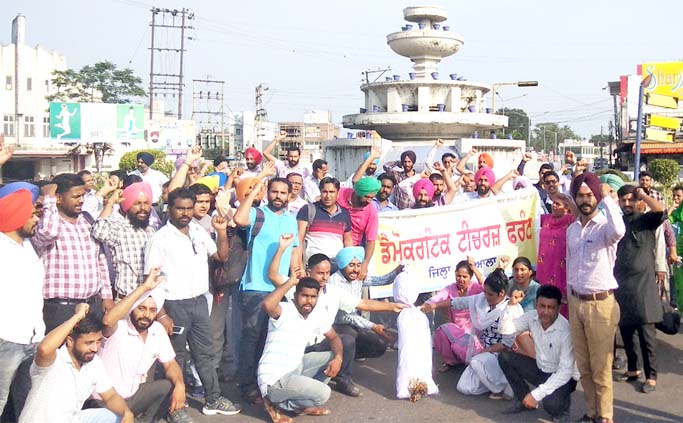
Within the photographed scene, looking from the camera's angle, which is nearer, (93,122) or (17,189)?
(17,189)

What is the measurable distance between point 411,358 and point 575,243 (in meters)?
1.55

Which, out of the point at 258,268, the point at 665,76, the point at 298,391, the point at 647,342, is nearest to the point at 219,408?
the point at 298,391

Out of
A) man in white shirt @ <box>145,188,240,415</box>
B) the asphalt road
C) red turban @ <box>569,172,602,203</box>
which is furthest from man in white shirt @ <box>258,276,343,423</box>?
red turban @ <box>569,172,602,203</box>

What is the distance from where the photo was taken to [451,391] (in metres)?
5.57

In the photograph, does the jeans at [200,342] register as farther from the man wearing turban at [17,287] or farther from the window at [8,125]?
the window at [8,125]

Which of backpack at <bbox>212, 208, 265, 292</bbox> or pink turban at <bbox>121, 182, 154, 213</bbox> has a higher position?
pink turban at <bbox>121, 182, 154, 213</bbox>

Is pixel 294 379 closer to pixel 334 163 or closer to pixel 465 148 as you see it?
pixel 465 148

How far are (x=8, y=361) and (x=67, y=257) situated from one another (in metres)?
0.86

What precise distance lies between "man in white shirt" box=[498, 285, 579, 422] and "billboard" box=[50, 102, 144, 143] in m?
33.8

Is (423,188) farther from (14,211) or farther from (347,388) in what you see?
(14,211)

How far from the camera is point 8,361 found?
4062 millimetres

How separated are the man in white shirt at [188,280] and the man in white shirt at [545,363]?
2.10m

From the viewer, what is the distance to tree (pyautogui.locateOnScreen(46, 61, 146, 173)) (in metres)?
46.0

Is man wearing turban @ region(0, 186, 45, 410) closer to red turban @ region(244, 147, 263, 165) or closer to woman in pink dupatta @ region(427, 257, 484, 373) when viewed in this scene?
woman in pink dupatta @ region(427, 257, 484, 373)
